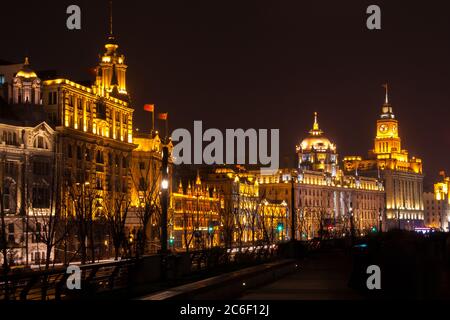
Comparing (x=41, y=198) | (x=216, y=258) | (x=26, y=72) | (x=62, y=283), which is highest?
(x=26, y=72)

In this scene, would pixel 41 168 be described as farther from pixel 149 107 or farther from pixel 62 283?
pixel 62 283

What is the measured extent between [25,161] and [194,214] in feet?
159

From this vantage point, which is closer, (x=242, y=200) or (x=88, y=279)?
(x=88, y=279)

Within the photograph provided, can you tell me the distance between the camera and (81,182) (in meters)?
79.9

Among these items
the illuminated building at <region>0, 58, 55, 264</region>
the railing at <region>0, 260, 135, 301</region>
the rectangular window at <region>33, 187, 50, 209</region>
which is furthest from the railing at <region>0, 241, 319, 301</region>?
the rectangular window at <region>33, 187, 50, 209</region>

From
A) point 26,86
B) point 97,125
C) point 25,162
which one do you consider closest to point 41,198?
point 25,162

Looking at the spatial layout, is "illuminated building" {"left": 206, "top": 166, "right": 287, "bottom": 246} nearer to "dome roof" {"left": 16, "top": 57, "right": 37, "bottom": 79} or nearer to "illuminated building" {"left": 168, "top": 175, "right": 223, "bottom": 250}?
"illuminated building" {"left": 168, "top": 175, "right": 223, "bottom": 250}

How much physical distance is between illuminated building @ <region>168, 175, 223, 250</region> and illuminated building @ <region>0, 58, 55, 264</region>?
30.0 metres

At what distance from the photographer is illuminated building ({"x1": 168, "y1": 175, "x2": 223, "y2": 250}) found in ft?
360

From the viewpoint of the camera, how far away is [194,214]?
120 meters

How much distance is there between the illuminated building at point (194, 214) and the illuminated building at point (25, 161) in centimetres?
2997
